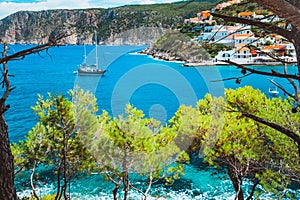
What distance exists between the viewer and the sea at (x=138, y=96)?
8320mm

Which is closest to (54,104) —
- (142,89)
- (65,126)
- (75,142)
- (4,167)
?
(65,126)

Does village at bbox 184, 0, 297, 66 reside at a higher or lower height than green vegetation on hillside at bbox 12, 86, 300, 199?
higher

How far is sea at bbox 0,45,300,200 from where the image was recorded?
8.32 meters

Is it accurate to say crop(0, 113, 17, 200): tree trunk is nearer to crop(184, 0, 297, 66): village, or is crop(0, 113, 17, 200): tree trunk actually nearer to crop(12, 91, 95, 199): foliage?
crop(184, 0, 297, 66): village

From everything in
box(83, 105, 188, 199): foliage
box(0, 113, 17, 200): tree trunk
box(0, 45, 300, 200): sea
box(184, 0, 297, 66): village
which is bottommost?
box(0, 45, 300, 200): sea

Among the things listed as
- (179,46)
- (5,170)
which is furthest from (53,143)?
(179,46)

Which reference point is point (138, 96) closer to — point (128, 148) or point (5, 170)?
point (128, 148)

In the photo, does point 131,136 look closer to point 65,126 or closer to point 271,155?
point 65,126

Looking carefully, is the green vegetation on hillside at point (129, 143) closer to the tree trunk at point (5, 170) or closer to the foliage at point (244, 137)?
the foliage at point (244, 137)

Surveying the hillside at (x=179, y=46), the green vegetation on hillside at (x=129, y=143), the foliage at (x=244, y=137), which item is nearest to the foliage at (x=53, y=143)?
the green vegetation on hillside at (x=129, y=143)

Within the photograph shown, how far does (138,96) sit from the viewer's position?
19531mm

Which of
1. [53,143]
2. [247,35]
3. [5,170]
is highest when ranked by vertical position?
[247,35]

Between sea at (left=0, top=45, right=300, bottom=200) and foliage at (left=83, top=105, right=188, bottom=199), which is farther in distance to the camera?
sea at (left=0, top=45, right=300, bottom=200)

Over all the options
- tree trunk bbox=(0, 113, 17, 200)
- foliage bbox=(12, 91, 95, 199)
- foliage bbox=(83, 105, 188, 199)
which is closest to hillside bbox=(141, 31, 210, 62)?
tree trunk bbox=(0, 113, 17, 200)
